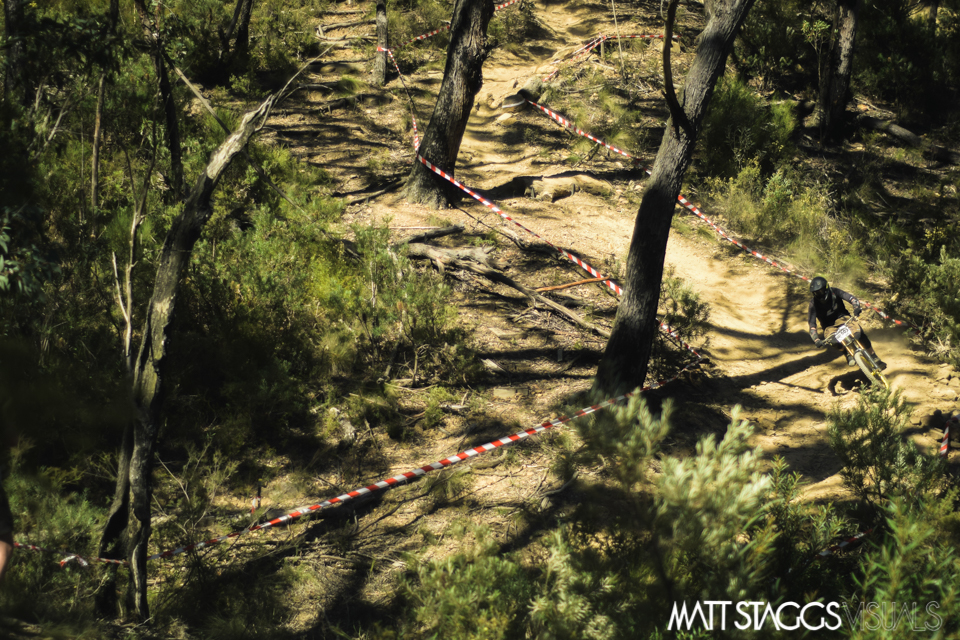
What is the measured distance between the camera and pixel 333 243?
7496 millimetres

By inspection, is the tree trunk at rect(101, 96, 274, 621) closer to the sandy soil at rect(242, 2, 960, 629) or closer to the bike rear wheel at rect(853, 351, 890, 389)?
the sandy soil at rect(242, 2, 960, 629)

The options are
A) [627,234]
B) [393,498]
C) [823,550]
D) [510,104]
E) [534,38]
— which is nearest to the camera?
[823,550]

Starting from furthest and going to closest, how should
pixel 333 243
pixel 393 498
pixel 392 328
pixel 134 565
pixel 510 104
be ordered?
pixel 510 104 < pixel 333 243 < pixel 392 328 < pixel 393 498 < pixel 134 565

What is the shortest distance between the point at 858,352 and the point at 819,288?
0.76m

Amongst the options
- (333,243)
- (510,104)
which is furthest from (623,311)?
(510,104)

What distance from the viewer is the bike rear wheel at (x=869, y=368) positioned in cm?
647

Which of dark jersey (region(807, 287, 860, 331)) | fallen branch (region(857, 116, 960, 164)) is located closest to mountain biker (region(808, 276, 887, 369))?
dark jersey (region(807, 287, 860, 331))

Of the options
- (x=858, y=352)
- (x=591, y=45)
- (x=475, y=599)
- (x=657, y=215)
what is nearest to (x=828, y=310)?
(x=858, y=352)

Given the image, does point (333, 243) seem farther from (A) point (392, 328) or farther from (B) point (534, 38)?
(B) point (534, 38)

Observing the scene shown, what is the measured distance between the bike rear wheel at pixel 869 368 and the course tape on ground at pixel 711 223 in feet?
3.72

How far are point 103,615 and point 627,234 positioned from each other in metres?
8.12

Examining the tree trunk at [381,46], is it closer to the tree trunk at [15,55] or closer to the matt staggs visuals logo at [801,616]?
the tree trunk at [15,55]

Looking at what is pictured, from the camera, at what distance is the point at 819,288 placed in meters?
6.79

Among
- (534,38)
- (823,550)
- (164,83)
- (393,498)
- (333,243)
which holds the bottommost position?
(393,498)
